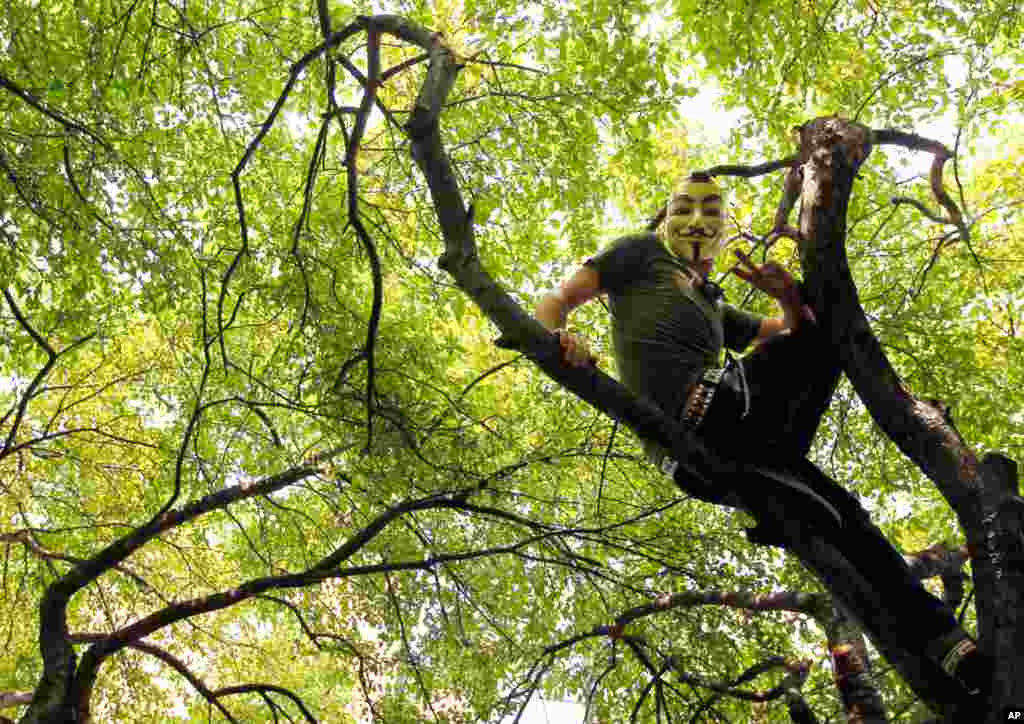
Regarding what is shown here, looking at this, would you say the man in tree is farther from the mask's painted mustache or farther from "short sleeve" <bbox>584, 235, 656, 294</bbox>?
the mask's painted mustache

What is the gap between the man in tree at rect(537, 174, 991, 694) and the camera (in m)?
2.52

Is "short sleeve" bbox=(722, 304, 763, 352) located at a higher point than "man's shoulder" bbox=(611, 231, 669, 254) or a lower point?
higher

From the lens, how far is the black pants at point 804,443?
252cm

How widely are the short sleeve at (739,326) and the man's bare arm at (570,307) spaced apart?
3.39 feet

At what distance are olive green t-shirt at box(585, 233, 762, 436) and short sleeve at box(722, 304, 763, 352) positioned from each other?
1.95ft

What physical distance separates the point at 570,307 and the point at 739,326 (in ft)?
4.21

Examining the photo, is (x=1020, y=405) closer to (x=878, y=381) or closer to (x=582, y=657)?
(x=582, y=657)

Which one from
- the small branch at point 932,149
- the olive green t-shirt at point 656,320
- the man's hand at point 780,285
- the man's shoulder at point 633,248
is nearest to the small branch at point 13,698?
the olive green t-shirt at point 656,320

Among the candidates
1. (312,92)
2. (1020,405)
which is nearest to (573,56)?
(312,92)

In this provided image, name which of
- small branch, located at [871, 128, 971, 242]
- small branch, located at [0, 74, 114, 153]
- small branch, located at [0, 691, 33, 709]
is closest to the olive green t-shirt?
small branch, located at [871, 128, 971, 242]

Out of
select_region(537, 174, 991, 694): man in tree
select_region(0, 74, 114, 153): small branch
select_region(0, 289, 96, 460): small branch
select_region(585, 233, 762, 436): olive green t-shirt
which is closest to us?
select_region(537, 174, 991, 694): man in tree

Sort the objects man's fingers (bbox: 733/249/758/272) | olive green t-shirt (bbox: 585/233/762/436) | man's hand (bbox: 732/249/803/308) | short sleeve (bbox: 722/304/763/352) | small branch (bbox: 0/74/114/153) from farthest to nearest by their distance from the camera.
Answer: short sleeve (bbox: 722/304/763/352) → small branch (bbox: 0/74/114/153) → olive green t-shirt (bbox: 585/233/762/436) → man's hand (bbox: 732/249/803/308) → man's fingers (bbox: 733/249/758/272)

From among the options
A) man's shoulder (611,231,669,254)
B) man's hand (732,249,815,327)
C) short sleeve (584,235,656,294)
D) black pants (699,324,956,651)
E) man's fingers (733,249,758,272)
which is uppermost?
man's shoulder (611,231,669,254)

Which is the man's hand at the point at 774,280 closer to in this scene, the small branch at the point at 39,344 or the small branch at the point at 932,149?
the small branch at the point at 932,149
